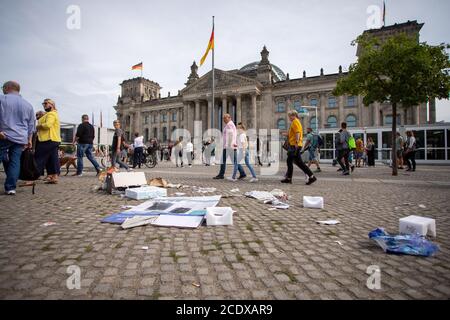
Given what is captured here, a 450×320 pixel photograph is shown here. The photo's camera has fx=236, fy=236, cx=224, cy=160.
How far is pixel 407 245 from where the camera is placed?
2.12 m

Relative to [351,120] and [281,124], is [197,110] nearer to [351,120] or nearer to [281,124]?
[281,124]

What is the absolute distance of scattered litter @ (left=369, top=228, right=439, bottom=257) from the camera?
2.04 metres

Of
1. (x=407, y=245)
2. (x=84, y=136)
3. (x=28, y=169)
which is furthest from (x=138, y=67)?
(x=407, y=245)

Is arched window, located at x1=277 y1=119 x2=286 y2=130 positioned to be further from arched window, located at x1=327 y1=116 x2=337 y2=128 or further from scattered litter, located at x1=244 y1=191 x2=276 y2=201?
scattered litter, located at x1=244 y1=191 x2=276 y2=201

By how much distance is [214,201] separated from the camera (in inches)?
159

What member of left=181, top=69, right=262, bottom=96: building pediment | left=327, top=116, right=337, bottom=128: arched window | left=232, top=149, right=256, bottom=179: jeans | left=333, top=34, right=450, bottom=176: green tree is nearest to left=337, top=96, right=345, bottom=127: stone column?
left=327, top=116, right=337, bottom=128: arched window

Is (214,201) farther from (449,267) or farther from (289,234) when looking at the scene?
(449,267)

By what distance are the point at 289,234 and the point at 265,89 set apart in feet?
166

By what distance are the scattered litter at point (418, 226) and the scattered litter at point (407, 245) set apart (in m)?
0.34

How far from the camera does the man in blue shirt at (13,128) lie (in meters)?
4.60

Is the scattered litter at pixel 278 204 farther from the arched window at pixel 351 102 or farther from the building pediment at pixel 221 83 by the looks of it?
the building pediment at pixel 221 83

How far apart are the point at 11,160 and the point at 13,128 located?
63cm

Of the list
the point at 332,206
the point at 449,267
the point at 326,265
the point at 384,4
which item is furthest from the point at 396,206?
the point at 384,4

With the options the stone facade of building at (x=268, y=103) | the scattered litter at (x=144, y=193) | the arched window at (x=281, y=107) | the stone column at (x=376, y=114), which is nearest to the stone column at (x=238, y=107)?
the stone facade of building at (x=268, y=103)
